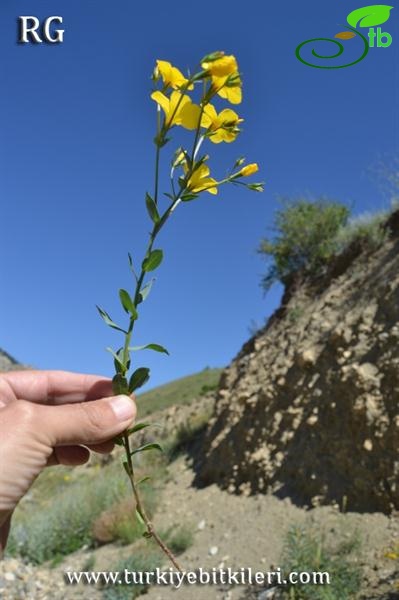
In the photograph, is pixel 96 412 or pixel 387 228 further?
pixel 387 228

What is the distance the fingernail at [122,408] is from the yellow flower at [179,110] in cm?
67

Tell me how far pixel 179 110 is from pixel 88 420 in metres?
0.77

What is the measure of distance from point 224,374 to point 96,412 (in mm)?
7835

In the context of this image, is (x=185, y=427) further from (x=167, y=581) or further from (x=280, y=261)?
(x=167, y=581)

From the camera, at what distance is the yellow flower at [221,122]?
4.48ft

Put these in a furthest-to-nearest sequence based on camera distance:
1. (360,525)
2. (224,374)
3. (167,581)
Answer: (224,374)
(167,581)
(360,525)

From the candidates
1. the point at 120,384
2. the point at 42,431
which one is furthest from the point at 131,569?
the point at 120,384

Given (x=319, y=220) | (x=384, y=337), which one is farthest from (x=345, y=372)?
(x=319, y=220)

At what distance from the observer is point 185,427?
966 centimetres

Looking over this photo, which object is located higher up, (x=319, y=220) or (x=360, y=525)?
(x=319, y=220)

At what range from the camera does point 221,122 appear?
4.51 ft

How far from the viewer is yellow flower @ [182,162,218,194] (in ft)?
4.44

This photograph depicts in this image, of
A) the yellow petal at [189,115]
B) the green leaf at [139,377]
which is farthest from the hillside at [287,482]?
the yellow petal at [189,115]

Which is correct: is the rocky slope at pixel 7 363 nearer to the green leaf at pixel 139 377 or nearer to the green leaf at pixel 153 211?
the green leaf at pixel 139 377
